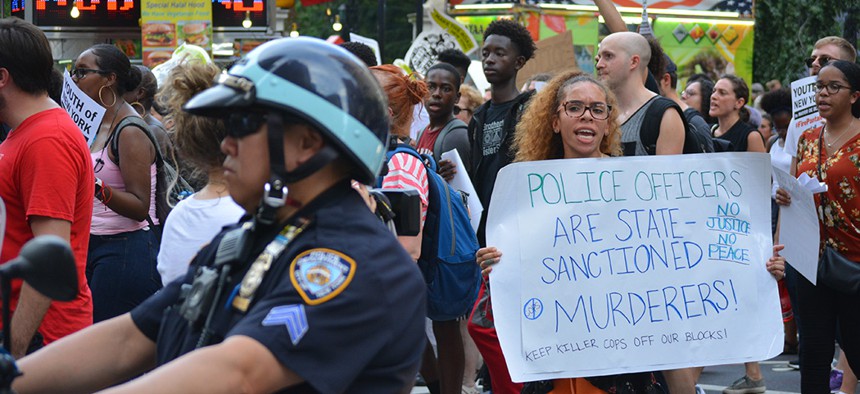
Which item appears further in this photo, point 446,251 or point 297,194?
point 446,251

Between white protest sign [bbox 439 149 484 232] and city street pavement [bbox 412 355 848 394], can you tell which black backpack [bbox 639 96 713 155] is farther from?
city street pavement [bbox 412 355 848 394]

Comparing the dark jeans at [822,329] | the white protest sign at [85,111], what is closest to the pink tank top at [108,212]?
the white protest sign at [85,111]

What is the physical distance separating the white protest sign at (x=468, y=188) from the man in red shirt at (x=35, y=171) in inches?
118

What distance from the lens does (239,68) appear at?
2529 mm

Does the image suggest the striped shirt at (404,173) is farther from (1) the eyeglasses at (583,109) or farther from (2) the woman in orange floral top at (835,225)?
(2) the woman in orange floral top at (835,225)

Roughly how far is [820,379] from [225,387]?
5074 millimetres

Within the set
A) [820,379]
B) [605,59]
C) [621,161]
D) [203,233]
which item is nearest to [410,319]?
[203,233]

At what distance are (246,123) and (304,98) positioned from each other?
0.45 ft

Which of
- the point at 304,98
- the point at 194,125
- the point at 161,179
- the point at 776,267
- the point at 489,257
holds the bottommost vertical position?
the point at 776,267

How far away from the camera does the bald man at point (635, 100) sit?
608 cm

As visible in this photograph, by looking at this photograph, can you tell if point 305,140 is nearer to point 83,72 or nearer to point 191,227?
point 191,227

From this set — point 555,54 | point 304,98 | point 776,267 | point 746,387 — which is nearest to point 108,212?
point 776,267

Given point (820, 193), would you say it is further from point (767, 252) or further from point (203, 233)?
point (203, 233)

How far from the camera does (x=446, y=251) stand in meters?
6.23
